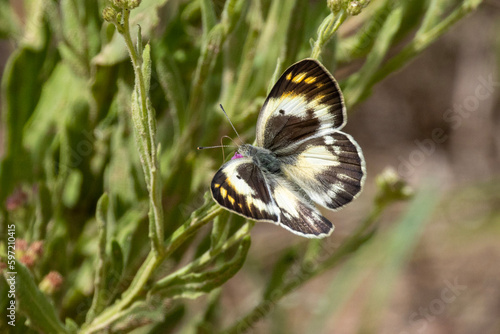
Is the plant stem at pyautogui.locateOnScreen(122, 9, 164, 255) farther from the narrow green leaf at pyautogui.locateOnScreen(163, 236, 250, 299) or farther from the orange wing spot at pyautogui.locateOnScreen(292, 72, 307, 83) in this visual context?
the orange wing spot at pyautogui.locateOnScreen(292, 72, 307, 83)

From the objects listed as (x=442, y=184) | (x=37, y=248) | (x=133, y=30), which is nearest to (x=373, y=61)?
(x=133, y=30)

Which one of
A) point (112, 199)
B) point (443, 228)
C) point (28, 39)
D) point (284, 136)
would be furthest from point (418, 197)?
point (443, 228)

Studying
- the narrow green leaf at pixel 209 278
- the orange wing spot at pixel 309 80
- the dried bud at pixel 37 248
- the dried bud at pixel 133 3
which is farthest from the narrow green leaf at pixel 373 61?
the dried bud at pixel 37 248

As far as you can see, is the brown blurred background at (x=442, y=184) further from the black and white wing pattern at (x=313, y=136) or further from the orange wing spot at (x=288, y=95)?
the orange wing spot at (x=288, y=95)

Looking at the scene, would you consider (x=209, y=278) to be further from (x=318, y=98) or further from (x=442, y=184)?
(x=442, y=184)

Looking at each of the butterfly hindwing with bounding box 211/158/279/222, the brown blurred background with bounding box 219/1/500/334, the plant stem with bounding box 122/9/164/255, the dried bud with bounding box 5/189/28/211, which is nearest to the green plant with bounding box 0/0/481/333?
the dried bud with bounding box 5/189/28/211

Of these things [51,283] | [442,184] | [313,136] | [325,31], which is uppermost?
[325,31]
